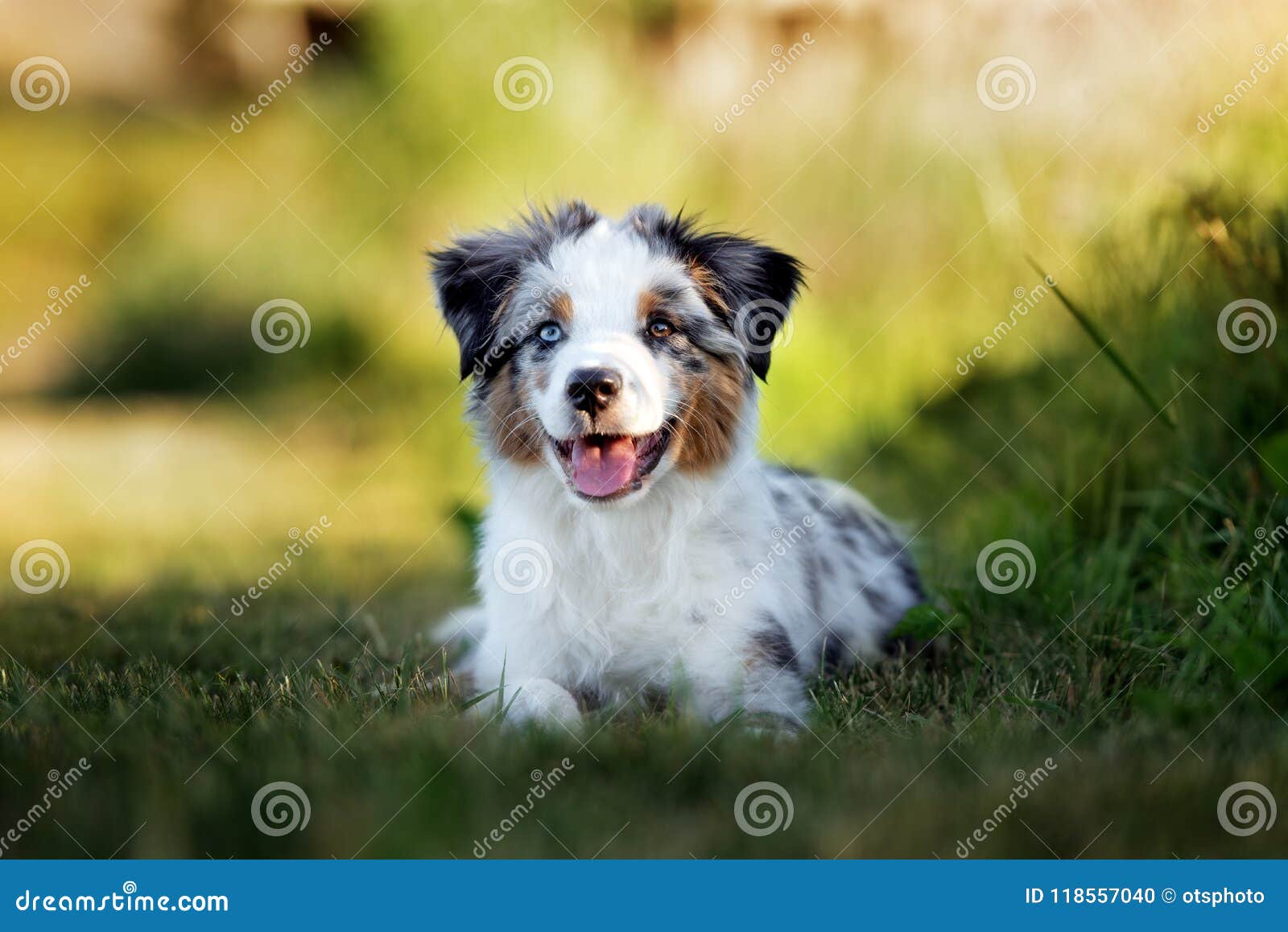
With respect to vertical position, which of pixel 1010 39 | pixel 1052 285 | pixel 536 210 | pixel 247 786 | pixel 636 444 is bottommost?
pixel 247 786

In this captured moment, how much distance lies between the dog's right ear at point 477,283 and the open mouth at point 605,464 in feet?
1.89

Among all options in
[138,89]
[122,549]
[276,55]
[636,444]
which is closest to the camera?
[636,444]

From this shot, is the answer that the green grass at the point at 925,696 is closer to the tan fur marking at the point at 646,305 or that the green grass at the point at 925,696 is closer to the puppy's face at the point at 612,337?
the puppy's face at the point at 612,337

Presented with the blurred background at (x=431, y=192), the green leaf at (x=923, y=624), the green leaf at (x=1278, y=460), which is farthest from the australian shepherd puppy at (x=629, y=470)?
the green leaf at (x=1278, y=460)

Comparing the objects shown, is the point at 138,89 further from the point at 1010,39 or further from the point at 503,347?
the point at 503,347

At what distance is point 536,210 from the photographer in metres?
3.96

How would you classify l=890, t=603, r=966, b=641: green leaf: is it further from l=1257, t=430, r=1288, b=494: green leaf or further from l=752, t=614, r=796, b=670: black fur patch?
l=1257, t=430, r=1288, b=494: green leaf

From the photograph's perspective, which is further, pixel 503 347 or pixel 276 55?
pixel 276 55

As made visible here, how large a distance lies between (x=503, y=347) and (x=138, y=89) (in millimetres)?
9960

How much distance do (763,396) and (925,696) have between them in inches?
54.5

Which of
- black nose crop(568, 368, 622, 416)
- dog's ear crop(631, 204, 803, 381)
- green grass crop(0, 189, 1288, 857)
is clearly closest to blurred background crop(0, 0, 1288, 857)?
green grass crop(0, 189, 1288, 857)

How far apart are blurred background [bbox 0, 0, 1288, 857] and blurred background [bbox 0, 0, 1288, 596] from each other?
0.03 metres

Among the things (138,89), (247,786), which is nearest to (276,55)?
(138,89)

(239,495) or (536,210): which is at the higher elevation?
(536,210)
